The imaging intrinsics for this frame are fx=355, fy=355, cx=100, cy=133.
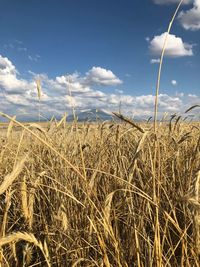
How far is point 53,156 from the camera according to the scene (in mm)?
3256

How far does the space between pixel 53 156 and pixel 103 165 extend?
1.57 ft

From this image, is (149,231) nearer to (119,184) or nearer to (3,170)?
(119,184)

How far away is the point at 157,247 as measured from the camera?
1638mm

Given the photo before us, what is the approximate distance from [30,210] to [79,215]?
0.38 meters

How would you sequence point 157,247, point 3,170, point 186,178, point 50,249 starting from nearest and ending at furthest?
point 157,247 → point 50,249 → point 186,178 → point 3,170

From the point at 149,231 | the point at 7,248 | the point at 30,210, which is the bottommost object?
the point at 7,248

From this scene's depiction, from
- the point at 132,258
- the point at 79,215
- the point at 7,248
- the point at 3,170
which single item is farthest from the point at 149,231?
the point at 3,170

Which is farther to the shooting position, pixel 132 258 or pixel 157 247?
pixel 132 258

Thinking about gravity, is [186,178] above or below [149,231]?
above

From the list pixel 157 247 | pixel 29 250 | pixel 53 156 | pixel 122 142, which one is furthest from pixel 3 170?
pixel 157 247

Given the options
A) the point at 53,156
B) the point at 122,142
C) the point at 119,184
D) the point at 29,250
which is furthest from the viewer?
the point at 122,142

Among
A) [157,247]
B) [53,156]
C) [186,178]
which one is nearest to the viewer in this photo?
[157,247]

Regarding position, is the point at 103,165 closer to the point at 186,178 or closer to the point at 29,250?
the point at 186,178

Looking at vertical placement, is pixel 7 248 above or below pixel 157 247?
below
